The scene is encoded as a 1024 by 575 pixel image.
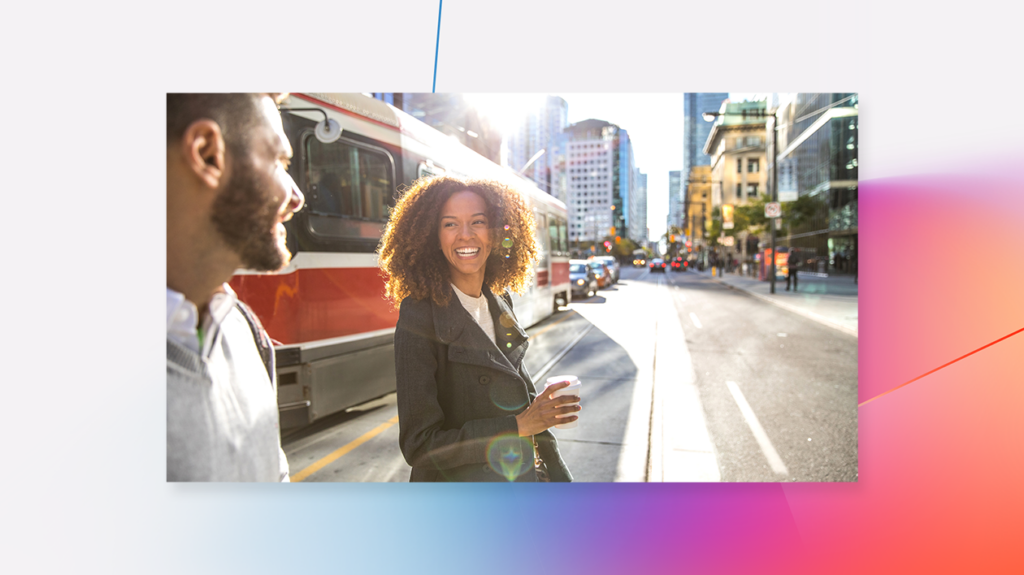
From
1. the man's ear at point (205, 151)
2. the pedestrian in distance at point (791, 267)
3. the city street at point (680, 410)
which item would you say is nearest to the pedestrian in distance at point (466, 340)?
the man's ear at point (205, 151)

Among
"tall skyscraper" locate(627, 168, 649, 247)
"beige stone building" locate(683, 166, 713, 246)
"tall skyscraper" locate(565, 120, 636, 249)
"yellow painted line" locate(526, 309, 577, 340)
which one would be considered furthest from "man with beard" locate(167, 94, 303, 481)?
"beige stone building" locate(683, 166, 713, 246)

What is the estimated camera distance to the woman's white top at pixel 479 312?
213 cm

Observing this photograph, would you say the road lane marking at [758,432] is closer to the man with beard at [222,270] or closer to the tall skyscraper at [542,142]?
the tall skyscraper at [542,142]

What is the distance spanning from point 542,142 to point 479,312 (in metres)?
1.74

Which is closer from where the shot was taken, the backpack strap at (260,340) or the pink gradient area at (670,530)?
the backpack strap at (260,340)

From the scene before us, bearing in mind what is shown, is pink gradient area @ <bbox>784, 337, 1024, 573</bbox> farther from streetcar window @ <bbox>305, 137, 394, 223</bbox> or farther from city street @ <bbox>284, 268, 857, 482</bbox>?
streetcar window @ <bbox>305, 137, 394, 223</bbox>

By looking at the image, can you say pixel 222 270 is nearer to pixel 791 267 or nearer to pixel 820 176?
pixel 820 176

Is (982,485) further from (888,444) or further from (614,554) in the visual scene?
(614,554)

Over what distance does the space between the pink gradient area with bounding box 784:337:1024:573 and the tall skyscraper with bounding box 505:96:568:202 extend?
237 cm

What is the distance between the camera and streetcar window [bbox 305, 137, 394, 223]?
3.33 metres

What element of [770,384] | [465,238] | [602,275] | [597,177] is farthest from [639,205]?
[602,275]

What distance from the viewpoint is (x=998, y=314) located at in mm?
3064

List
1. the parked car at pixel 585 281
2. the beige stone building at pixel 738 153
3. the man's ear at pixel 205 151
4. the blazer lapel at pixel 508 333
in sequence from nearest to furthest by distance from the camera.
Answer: the blazer lapel at pixel 508 333 < the man's ear at pixel 205 151 < the beige stone building at pixel 738 153 < the parked car at pixel 585 281
